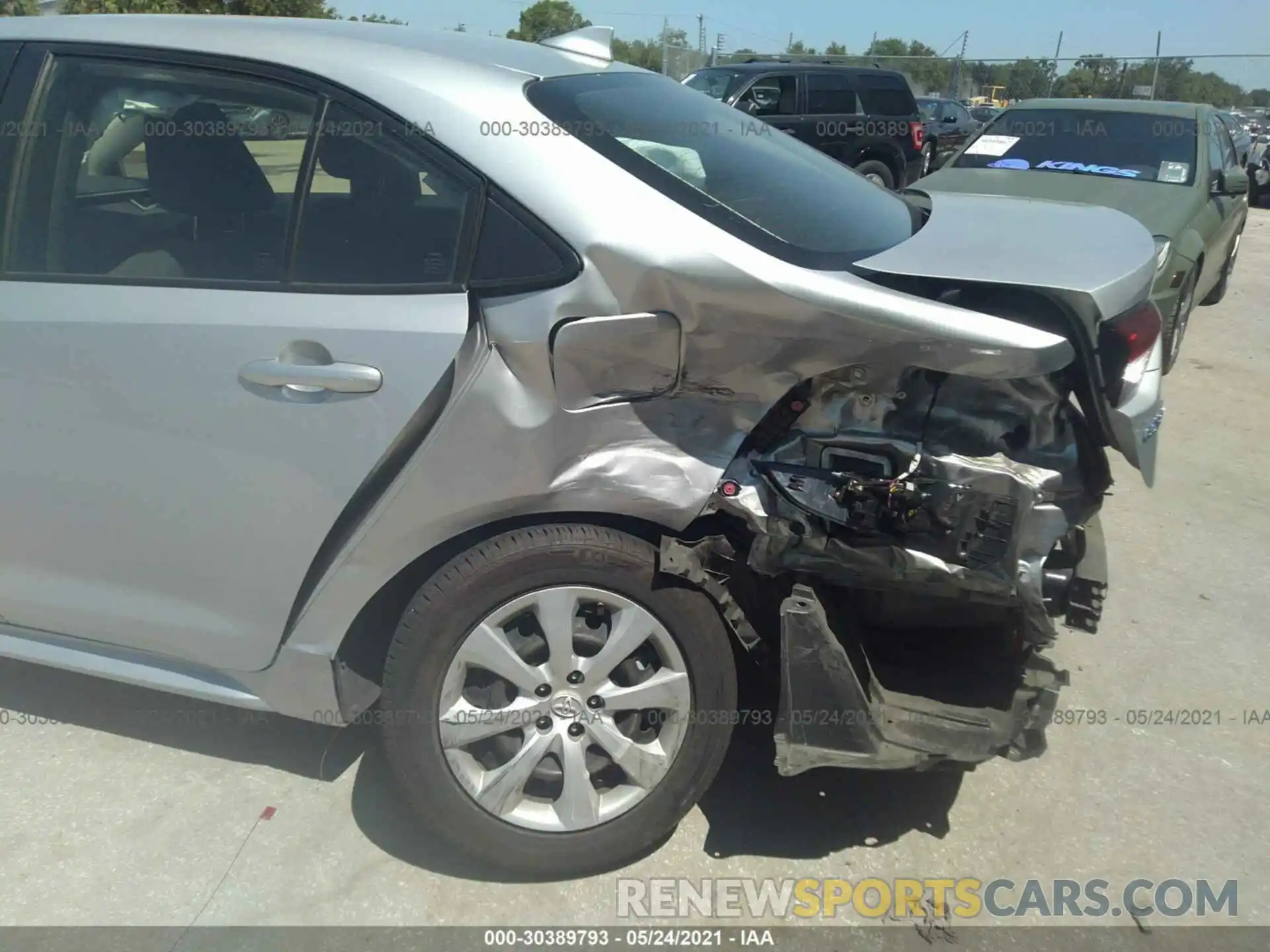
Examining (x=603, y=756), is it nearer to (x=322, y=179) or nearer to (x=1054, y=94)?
(x=322, y=179)

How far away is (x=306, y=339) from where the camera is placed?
7.24ft

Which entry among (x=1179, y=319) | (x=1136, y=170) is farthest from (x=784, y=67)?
(x=1179, y=319)

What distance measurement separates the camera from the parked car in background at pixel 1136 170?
634 cm

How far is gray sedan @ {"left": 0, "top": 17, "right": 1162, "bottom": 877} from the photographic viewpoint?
213 centimetres

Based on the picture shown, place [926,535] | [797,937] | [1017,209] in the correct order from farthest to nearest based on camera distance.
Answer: [1017,209] → [797,937] → [926,535]

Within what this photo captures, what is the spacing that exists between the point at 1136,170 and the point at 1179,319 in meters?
1.19

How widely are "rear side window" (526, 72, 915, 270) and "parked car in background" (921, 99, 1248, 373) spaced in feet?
11.8

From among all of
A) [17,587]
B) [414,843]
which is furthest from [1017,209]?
[17,587]

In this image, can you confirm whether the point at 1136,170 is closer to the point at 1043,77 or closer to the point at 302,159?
the point at 302,159

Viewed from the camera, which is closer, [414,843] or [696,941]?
[696,941]

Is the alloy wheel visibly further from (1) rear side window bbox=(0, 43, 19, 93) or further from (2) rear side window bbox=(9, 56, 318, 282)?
(1) rear side window bbox=(0, 43, 19, 93)

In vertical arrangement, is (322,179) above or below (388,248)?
above

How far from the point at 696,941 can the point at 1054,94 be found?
31.9 metres

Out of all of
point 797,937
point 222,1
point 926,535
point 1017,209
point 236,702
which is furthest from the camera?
point 222,1
